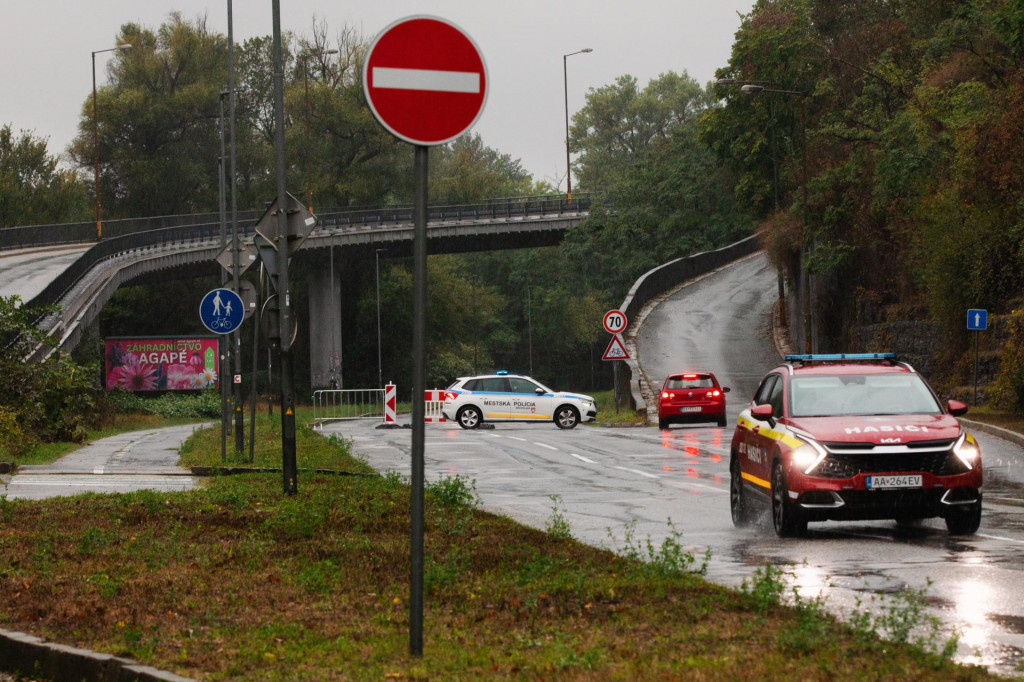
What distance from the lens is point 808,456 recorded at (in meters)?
12.8

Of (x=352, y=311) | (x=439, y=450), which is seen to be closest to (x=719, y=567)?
(x=439, y=450)

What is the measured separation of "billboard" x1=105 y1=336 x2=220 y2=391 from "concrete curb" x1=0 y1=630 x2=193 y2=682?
185ft

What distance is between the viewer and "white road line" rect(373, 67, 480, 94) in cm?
682

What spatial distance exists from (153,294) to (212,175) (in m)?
8.30

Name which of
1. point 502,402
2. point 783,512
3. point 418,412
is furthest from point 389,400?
point 418,412

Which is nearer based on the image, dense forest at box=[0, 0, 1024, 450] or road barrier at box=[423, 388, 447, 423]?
dense forest at box=[0, 0, 1024, 450]

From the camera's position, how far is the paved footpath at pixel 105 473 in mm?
20222

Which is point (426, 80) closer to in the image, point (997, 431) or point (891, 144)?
point (997, 431)

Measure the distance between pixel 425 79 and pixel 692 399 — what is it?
30702 mm

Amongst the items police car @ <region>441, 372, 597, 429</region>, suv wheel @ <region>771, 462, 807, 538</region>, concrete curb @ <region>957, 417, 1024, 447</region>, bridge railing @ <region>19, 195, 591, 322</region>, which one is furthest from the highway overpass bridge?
suv wheel @ <region>771, 462, 807, 538</region>

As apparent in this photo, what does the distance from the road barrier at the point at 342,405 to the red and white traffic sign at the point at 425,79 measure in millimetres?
48058

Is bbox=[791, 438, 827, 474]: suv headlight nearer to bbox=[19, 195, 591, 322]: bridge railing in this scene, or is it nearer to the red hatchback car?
the red hatchback car

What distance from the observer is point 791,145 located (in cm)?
5788

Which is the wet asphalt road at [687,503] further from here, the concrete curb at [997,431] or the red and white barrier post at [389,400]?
the red and white barrier post at [389,400]
